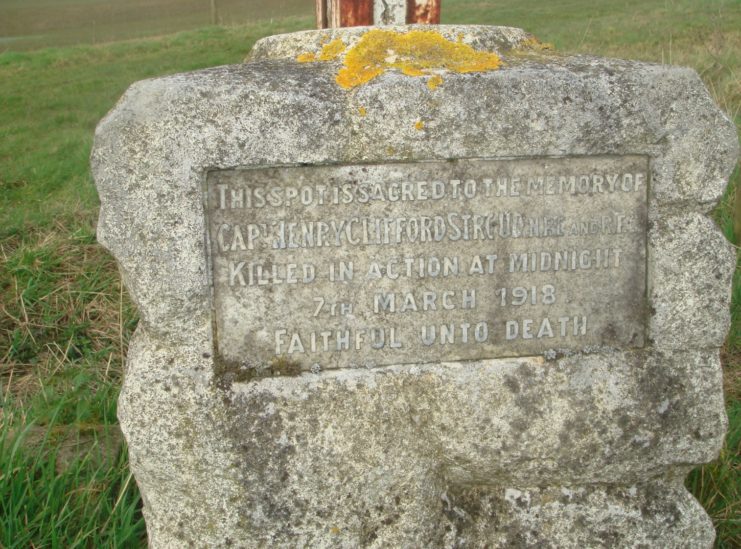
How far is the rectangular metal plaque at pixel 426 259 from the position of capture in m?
1.81

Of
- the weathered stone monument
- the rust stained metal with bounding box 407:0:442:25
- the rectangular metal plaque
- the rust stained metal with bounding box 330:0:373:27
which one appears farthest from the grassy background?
the rust stained metal with bounding box 407:0:442:25

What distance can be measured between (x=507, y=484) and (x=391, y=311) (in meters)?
0.56

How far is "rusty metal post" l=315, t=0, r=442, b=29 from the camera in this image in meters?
2.16

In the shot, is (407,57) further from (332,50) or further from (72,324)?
(72,324)

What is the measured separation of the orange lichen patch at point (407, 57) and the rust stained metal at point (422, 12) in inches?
11.8

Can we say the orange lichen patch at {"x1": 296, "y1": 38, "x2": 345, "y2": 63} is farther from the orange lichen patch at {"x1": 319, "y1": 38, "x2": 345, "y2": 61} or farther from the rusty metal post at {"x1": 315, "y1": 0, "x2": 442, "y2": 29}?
the rusty metal post at {"x1": 315, "y1": 0, "x2": 442, "y2": 29}

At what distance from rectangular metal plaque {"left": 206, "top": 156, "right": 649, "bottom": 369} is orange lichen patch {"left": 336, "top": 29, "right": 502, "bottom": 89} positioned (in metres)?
0.23

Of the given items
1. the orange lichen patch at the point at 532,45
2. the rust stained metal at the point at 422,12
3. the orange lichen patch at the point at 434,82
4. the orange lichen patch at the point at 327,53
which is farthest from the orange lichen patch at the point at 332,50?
the orange lichen patch at the point at 532,45

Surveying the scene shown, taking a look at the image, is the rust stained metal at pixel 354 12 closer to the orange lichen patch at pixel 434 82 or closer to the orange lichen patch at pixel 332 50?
the orange lichen patch at pixel 332 50

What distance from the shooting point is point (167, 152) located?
172 cm

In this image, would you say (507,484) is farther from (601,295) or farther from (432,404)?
(601,295)

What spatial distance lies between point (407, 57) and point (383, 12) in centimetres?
38

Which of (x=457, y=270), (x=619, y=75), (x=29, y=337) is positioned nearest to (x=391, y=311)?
(x=457, y=270)

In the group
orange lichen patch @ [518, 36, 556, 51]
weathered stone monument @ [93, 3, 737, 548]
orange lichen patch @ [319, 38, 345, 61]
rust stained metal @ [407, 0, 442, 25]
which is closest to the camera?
weathered stone monument @ [93, 3, 737, 548]
